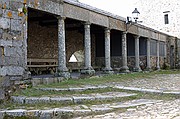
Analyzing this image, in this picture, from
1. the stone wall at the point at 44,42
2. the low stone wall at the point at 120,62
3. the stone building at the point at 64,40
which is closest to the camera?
the stone building at the point at 64,40

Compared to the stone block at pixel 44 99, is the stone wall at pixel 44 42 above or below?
above

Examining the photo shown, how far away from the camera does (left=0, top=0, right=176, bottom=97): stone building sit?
22.2ft

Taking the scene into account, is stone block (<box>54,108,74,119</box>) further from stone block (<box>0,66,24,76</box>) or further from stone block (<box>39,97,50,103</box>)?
stone block (<box>0,66,24,76</box>)

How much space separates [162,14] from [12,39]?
20.9 meters

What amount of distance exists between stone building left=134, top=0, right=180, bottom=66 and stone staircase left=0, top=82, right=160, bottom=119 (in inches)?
726

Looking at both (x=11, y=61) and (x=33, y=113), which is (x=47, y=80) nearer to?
(x=11, y=61)

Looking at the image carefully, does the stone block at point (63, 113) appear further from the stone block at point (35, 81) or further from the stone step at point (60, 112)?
the stone block at point (35, 81)

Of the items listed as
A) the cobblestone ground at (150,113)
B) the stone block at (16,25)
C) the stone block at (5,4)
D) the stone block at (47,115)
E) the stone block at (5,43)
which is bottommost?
the stone block at (47,115)

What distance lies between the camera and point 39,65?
11305mm

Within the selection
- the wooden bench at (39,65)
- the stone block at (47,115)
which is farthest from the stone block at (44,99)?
the wooden bench at (39,65)

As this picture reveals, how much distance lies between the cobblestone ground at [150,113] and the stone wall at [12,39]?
3099 mm

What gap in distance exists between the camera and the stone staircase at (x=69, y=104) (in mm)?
4768

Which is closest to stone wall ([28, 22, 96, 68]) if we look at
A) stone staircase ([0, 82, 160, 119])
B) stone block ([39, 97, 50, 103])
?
stone staircase ([0, 82, 160, 119])

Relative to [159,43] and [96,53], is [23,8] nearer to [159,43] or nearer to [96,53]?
[96,53]
